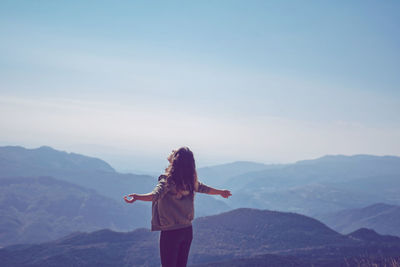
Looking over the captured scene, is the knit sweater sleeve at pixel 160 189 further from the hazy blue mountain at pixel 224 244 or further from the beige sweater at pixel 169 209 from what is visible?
the hazy blue mountain at pixel 224 244

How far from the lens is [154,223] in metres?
3.70

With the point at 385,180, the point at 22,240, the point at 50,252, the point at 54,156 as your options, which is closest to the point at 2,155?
the point at 54,156

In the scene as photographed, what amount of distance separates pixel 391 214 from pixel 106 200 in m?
58.2

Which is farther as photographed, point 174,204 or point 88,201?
point 88,201

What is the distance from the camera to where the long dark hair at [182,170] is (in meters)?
3.64

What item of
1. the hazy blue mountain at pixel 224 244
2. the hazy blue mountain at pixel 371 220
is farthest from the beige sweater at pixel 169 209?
the hazy blue mountain at pixel 371 220

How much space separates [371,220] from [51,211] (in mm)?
60855

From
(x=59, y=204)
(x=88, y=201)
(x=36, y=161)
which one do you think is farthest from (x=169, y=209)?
(x=36, y=161)

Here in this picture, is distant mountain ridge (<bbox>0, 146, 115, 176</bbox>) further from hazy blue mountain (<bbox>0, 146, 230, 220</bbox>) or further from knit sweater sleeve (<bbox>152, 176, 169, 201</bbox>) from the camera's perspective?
knit sweater sleeve (<bbox>152, 176, 169, 201</bbox>)

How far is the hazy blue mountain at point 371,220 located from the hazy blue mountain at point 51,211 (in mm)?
41457

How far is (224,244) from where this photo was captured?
3438cm

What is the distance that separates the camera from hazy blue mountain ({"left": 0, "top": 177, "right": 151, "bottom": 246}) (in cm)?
6128

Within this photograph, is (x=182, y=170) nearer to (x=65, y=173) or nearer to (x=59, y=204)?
(x=59, y=204)

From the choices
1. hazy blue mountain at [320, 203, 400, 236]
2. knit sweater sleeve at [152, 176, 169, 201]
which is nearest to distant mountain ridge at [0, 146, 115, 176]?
hazy blue mountain at [320, 203, 400, 236]
